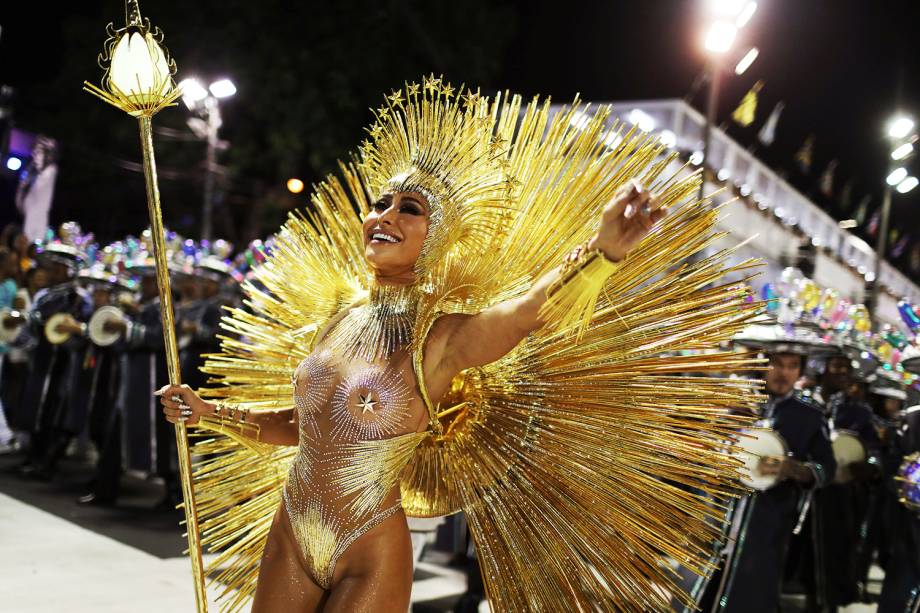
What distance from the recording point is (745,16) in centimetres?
845

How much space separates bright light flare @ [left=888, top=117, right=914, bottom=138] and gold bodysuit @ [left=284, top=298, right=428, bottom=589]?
11459 mm

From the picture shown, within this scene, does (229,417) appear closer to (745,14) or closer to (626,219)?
(626,219)

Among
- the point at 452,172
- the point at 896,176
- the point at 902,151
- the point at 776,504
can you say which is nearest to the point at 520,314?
the point at 452,172

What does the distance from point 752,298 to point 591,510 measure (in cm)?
71

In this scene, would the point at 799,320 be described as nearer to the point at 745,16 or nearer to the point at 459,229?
the point at 459,229

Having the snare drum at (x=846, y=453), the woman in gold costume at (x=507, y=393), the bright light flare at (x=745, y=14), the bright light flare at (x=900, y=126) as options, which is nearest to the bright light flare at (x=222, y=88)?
the bright light flare at (x=745, y=14)

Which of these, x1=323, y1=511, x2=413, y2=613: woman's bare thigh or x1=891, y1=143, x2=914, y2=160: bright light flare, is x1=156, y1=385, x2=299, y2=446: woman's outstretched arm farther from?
x1=891, y1=143, x2=914, y2=160: bright light flare

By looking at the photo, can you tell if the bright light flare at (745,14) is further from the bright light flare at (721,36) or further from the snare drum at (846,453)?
the snare drum at (846,453)

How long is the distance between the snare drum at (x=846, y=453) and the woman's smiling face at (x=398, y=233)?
176 inches

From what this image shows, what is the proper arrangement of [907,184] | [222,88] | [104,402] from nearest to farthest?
1. [104,402]
2. [222,88]
3. [907,184]

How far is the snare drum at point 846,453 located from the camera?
5.88 metres

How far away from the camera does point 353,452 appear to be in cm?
228

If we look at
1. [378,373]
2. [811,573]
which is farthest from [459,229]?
[811,573]

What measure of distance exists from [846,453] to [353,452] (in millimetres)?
4714
